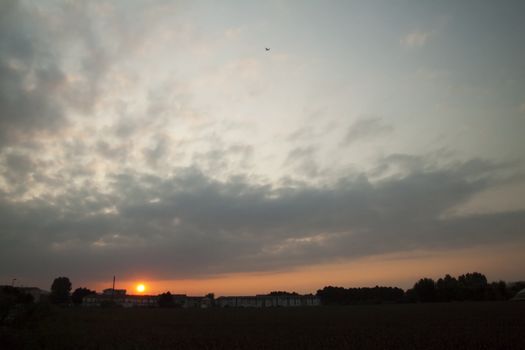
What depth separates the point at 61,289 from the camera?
581 ft

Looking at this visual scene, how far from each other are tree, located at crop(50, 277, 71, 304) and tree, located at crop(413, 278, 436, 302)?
519 feet

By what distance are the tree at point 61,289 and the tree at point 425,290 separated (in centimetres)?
15807

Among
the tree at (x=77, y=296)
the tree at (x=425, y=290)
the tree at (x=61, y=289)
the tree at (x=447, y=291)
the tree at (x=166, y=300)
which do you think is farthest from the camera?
the tree at (x=77, y=296)

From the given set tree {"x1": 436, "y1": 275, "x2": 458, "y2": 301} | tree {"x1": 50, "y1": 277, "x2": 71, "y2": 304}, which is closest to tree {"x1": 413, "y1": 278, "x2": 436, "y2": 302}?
tree {"x1": 436, "y1": 275, "x2": 458, "y2": 301}

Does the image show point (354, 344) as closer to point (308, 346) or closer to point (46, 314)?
point (308, 346)

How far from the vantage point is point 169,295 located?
180375mm

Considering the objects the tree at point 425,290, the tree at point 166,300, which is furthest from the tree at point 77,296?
the tree at point 425,290

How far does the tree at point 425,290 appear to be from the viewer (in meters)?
160

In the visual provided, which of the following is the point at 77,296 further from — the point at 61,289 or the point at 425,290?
the point at 425,290

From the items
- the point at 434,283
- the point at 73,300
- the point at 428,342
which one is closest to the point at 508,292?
the point at 434,283

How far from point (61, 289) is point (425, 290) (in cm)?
16131

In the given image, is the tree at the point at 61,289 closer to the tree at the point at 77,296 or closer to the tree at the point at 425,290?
the tree at the point at 77,296

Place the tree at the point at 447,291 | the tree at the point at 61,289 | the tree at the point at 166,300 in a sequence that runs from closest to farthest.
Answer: the tree at the point at 447,291 → the tree at the point at 61,289 → the tree at the point at 166,300

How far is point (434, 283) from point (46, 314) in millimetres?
162906
